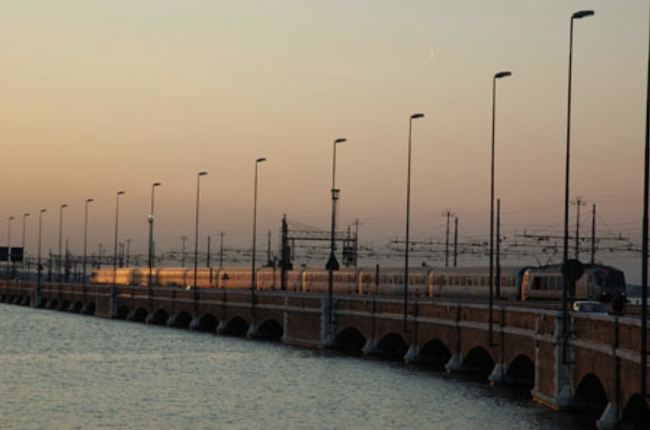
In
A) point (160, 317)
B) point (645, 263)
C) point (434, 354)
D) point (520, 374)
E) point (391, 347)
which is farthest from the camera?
point (160, 317)

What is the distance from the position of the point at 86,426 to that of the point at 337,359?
106 feet

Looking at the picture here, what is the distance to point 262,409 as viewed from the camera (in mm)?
56250

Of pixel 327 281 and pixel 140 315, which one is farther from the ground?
pixel 327 281

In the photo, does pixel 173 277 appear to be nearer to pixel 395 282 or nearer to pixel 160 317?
pixel 160 317

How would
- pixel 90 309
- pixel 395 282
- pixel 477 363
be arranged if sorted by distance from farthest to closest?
pixel 90 309 → pixel 395 282 → pixel 477 363

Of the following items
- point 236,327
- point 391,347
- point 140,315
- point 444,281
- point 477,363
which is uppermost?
point 444,281

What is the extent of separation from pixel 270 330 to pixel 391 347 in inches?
1034

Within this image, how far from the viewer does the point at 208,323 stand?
121 meters

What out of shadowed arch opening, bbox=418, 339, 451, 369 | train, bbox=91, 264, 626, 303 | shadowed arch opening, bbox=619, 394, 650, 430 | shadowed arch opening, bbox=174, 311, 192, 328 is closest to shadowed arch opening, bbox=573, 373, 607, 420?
shadowed arch opening, bbox=619, 394, 650, 430

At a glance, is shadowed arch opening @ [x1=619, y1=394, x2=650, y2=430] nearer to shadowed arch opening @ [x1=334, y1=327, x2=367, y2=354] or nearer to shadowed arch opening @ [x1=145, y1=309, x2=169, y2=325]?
shadowed arch opening @ [x1=334, y1=327, x2=367, y2=354]

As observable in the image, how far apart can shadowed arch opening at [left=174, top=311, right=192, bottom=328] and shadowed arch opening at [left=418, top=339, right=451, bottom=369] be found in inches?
2229

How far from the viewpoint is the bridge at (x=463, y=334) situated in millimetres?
43031

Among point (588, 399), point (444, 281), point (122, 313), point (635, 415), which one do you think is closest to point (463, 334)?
point (588, 399)

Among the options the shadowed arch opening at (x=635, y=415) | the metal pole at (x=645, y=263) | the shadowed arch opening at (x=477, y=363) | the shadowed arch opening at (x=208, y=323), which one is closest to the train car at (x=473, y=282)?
the shadowed arch opening at (x=208, y=323)
